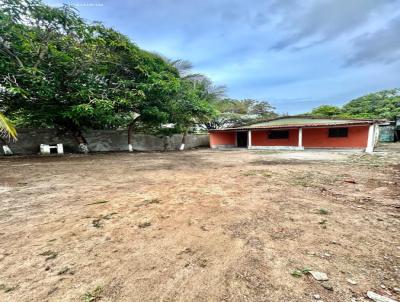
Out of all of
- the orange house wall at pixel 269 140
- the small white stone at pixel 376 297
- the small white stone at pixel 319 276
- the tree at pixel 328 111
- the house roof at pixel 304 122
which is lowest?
the small white stone at pixel 376 297

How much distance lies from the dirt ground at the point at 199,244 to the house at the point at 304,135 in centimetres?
1148

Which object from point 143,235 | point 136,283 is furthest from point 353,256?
point 143,235

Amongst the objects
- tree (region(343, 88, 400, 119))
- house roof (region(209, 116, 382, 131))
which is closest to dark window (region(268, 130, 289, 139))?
house roof (region(209, 116, 382, 131))

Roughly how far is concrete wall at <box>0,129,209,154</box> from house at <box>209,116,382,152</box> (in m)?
4.08

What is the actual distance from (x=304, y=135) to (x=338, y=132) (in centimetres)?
222

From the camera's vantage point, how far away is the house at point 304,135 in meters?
14.0

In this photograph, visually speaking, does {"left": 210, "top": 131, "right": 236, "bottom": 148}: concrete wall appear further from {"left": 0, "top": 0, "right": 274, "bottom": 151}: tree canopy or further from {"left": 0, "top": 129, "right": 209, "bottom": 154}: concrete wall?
{"left": 0, "top": 0, "right": 274, "bottom": 151}: tree canopy

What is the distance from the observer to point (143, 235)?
247 cm

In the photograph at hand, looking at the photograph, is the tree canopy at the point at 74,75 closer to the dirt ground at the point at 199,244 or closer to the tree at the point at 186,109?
the tree at the point at 186,109

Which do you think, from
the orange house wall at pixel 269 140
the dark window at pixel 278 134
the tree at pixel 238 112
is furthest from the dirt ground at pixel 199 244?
the tree at pixel 238 112

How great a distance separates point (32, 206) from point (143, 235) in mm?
2232

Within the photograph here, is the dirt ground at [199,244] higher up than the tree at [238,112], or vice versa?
the tree at [238,112]

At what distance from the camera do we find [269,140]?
18297 millimetres

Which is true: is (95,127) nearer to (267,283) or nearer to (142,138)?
(142,138)
